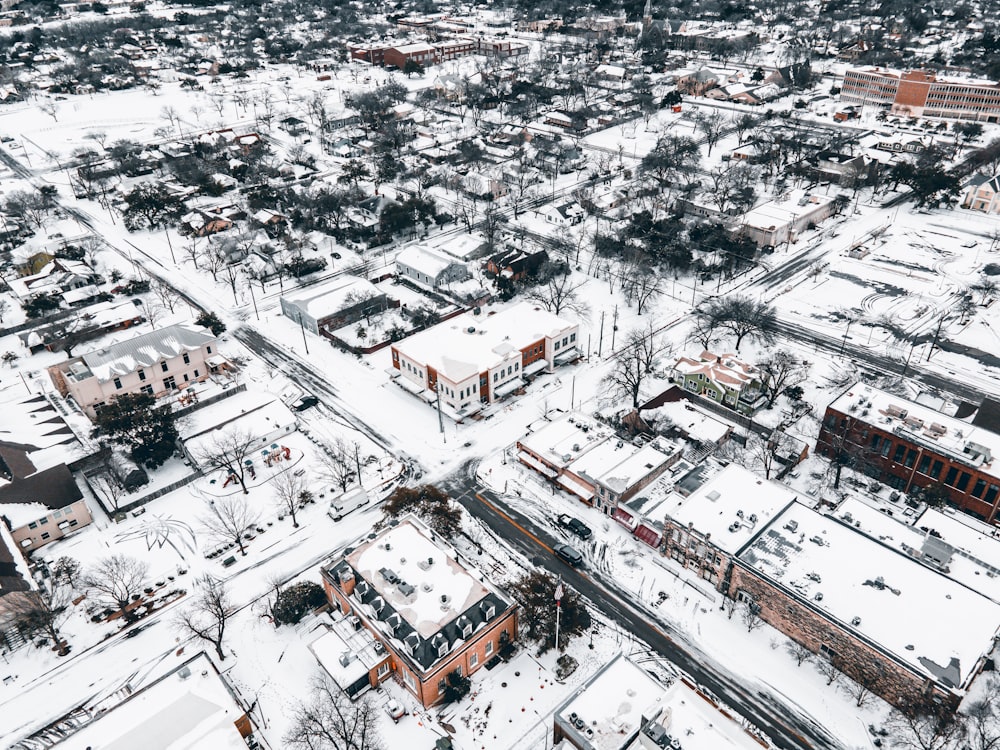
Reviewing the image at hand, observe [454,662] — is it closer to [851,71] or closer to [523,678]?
[523,678]

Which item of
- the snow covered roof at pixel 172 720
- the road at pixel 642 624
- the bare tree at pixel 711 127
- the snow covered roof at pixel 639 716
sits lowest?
the road at pixel 642 624

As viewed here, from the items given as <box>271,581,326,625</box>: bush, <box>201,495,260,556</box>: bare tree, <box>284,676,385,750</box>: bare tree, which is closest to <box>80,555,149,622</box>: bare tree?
<box>201,495,260,556</box>: bare tree

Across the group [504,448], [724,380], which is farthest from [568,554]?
[724,380]

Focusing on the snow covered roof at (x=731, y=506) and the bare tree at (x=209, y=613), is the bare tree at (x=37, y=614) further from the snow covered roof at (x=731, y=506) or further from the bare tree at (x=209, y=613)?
the snow covered roof at (x=731, y=506)

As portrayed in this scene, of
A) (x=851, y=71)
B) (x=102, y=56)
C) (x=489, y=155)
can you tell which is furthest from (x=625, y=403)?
(x=102, y=56)

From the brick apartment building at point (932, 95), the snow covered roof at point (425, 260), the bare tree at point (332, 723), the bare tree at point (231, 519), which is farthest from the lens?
the brick apartment building at point (932, 95)

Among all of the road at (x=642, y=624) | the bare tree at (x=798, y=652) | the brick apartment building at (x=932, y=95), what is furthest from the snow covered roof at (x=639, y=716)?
the brick apartment building at (x=932, y=95)

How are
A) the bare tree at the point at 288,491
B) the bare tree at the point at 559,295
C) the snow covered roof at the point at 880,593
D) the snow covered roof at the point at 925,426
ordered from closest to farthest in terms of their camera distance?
the snow covered roof at the point at 880,593, the snow covered roof at the point at 925,426, the bare tree at the point at 288,491, the bare tree at the point at 559,295
